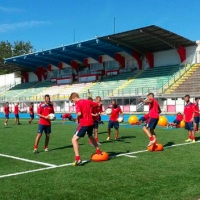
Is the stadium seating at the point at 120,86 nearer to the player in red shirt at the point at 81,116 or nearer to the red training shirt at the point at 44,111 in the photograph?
the red training shirt at the point at 44,111

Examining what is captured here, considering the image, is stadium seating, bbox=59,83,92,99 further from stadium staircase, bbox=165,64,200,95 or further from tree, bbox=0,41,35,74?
tree, bbox=0,41,35,74

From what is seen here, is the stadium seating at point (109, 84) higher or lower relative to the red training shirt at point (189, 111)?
higher

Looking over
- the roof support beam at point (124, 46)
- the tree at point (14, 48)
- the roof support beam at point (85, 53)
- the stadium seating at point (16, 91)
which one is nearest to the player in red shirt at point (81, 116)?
the roof support beam at point (124, 46)

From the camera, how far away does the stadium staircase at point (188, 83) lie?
3459 cm

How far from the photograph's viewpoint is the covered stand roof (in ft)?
127

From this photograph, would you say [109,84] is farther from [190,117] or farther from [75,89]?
[190,117]

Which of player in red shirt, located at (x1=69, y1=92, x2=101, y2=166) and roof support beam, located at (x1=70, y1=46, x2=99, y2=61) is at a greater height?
roof support beam, located at (x1=70, y1=46, x2=99, y2=61)

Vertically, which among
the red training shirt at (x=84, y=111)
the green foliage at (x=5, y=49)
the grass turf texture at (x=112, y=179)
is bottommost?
the grass turf texture at (x=112, y=179)

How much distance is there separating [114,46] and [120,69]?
6203 millimetres

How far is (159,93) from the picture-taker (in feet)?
117

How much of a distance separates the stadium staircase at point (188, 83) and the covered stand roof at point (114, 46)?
403cm

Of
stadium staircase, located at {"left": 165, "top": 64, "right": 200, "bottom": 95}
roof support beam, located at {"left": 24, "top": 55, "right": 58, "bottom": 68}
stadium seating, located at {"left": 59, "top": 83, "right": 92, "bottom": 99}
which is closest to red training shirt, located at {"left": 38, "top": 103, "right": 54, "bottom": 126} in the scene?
stadium staircase, located at {"left": 165, "top": 64, "right": 200, "bottom": 95}

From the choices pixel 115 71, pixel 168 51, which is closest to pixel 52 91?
pixel 115 71

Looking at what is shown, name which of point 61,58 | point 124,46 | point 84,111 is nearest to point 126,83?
point 124,46
